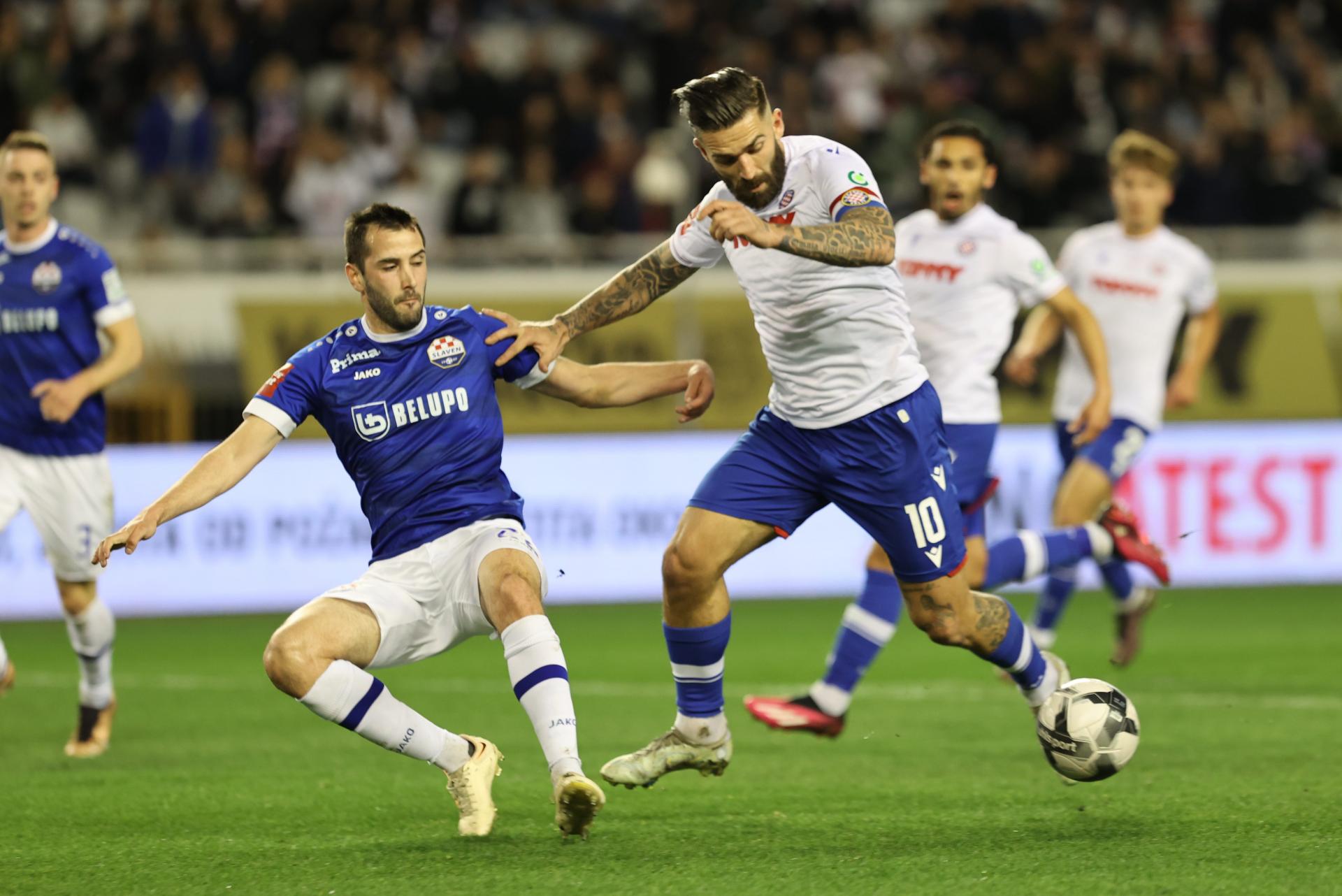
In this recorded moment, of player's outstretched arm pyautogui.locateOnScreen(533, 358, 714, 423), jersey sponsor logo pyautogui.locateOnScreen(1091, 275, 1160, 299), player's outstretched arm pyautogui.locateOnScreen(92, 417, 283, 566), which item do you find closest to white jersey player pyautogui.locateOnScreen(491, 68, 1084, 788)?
player's outstretched arm pyautogui.locateOnScreen(533, 358, 714, 423)

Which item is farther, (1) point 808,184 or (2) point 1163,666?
(2) point 1163,666

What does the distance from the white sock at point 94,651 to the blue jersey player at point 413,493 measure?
2.40 meters

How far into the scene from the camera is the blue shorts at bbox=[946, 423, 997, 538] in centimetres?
780

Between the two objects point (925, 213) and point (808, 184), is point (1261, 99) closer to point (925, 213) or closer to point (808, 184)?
point (925, 213)

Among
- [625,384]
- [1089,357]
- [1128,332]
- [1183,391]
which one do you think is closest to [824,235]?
[625,384]

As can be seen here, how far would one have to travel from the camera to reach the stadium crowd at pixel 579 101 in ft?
51.5

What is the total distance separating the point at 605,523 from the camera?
43.9 feet

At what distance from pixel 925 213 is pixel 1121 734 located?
3.01 meters

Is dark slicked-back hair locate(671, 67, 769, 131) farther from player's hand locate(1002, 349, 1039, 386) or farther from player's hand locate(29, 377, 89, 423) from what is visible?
player's hand locate(1002, 349, 1039, 386)

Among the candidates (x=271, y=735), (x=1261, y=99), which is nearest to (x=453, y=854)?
(x=271, y=735)

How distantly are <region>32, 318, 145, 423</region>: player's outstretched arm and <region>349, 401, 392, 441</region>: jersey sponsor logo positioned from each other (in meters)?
2.20

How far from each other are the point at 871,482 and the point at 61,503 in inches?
141

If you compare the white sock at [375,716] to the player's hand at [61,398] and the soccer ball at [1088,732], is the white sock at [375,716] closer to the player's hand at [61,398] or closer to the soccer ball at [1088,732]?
the soccer ball at [1088,732]

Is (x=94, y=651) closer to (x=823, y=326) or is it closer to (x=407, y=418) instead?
(x=407, y=418)
